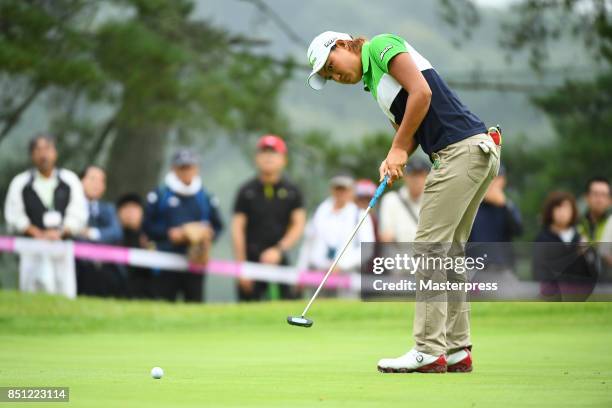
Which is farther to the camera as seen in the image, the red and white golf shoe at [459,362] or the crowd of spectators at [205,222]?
the crowd of spectators at [205,222]

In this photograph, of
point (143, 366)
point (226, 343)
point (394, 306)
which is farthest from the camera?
point (394, 306)

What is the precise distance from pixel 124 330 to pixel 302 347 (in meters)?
2.18

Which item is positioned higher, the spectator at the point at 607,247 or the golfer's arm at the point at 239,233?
the golfer's arm at the point at 239,233

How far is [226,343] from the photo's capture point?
791cm

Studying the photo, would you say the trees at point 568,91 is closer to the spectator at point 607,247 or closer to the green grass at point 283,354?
the spectator at point 607,247

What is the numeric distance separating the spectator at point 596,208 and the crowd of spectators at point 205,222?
11 mm

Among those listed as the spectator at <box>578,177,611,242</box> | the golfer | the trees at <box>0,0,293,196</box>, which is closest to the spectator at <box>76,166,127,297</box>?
the trees at <box>0,0,293,196</box>

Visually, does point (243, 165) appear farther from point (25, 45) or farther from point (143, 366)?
point (143, 366)

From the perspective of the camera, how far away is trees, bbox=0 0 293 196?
51.1 feet

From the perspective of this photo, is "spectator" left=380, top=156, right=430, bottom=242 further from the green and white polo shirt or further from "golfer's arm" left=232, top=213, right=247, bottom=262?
the green and white polo shirt

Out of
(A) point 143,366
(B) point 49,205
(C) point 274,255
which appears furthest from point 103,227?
(A) point 143,366

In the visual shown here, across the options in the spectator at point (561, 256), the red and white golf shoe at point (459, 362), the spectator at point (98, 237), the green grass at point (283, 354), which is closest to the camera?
the green grass at point (283, 354)

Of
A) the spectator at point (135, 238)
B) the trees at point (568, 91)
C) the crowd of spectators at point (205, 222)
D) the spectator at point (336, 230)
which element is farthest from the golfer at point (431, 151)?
the trees at point (568, 91)

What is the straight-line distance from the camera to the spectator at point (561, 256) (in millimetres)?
9078
